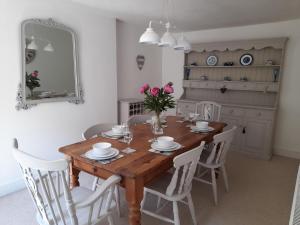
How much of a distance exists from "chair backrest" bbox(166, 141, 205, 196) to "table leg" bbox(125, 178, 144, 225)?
0.29m

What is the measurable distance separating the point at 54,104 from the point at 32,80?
0.41 metres

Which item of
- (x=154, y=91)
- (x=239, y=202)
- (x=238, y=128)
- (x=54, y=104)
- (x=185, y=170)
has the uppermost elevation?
(x=154, y=91)

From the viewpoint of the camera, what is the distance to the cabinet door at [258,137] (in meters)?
3.62

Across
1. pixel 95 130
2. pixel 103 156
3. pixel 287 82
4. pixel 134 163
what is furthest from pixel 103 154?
→ pixel 287 82

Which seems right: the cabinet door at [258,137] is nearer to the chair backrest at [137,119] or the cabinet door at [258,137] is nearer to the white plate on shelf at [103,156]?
the chair backrest at [137,119]

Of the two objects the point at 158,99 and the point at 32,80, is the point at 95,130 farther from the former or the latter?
the point at 32,80

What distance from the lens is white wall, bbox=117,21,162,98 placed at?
4.07 meters

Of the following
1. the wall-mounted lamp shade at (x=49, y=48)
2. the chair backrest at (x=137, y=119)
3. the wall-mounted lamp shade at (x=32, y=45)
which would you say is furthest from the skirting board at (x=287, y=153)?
the wall-mounted lamp shade at (x=32, y=45)

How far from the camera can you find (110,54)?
11.9 feet

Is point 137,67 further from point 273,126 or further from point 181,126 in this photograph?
point 273,126

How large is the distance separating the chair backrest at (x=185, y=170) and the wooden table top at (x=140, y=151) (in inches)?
5.7

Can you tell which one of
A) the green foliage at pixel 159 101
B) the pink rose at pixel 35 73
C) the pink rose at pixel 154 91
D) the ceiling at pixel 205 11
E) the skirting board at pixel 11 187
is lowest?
the skirting board at pixel 11 187

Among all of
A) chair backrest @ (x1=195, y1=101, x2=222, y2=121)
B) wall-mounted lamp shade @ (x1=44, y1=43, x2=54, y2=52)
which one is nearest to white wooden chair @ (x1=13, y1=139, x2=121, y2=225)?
wall-mounted lamp shade @ (x1=44, y1=43, x2=54, y2=52)

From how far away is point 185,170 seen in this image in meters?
1.73
